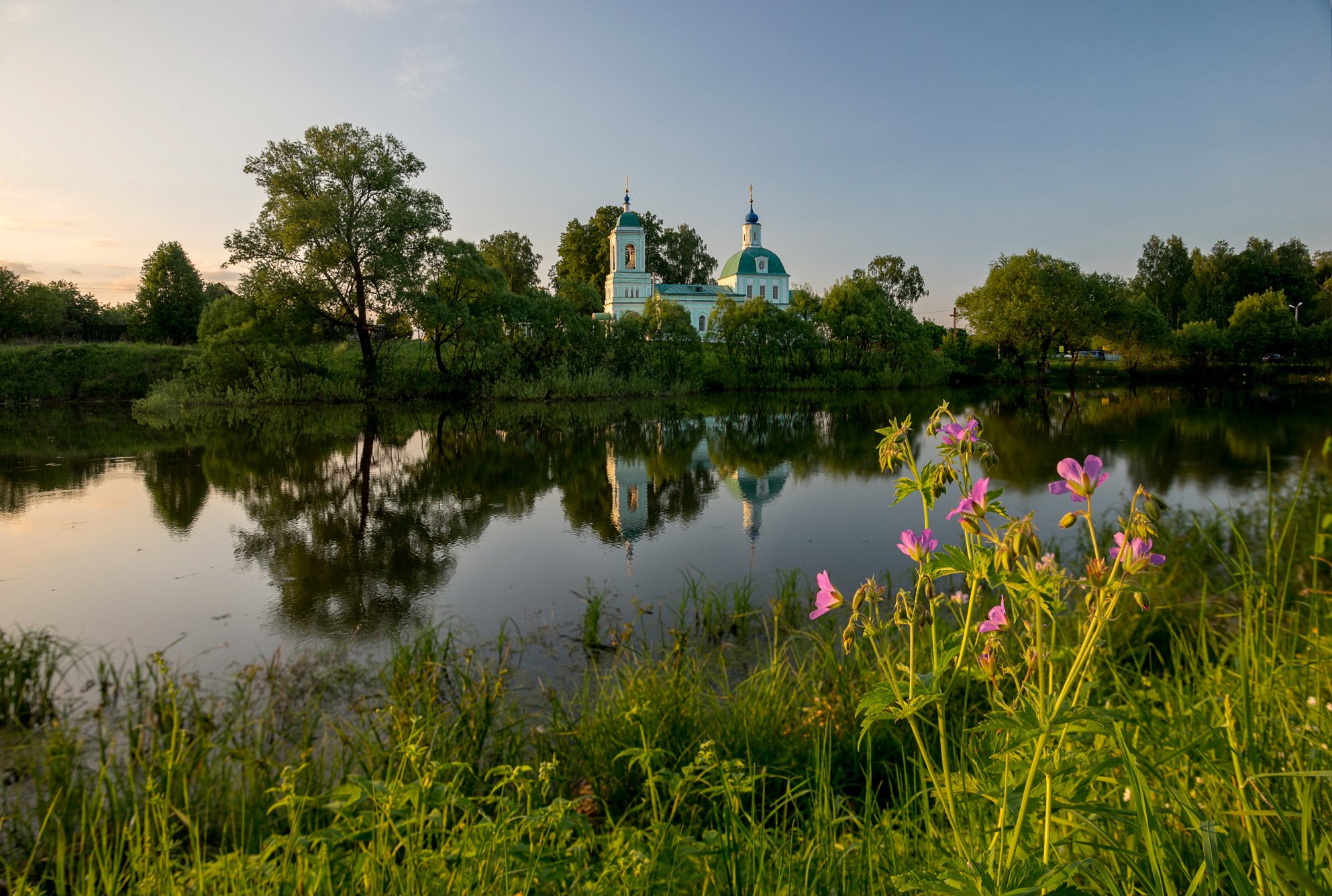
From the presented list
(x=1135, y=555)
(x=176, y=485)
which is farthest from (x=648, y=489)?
(x=1135, y=555)

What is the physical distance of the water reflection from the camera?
734 cm

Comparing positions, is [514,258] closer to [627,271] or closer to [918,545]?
[627,271]

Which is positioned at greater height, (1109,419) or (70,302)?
(70,302)

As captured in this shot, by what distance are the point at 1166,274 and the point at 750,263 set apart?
1466 inches

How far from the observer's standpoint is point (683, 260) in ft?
244

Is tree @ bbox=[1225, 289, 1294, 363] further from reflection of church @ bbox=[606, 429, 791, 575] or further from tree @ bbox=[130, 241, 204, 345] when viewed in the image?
tree @ bbox=[130, 241, 204, 345]

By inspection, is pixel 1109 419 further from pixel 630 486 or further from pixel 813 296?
pixel 813 296

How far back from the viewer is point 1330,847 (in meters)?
1.17

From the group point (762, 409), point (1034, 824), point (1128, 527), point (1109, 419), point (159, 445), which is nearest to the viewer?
A: point (1128, 527)

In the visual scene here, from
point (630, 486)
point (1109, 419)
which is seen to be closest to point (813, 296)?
point (1109, 419)

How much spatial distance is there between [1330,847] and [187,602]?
6966 mm

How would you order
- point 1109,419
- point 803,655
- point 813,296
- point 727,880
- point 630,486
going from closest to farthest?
point 727,880
point 803,655
point 630,486
point 1109,419
point 813,296

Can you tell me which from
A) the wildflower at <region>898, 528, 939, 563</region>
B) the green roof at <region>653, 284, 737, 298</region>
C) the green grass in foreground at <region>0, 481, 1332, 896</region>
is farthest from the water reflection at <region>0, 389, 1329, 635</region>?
the green roof at <region>653, 284, 737, 298</region>

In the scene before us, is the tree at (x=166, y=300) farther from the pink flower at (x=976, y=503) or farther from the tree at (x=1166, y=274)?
the tree at (x=1166, y=274)
